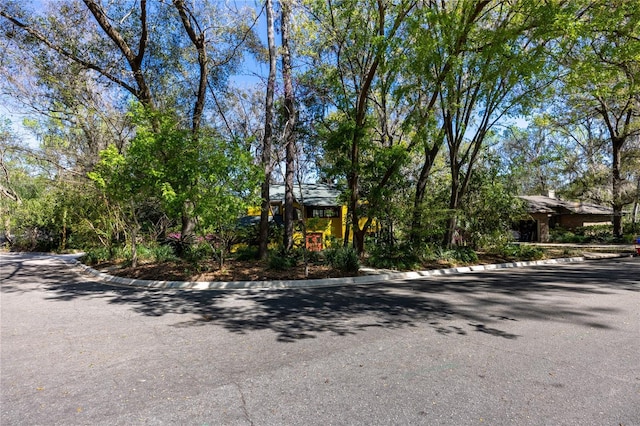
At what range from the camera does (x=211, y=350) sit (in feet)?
16.1

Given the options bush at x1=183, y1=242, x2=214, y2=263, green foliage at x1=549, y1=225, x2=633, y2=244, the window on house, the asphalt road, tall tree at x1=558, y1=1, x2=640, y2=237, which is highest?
tall tree at x1=558, y1=1, x2=640, y2=237

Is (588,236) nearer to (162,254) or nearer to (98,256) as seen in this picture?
(162,254)

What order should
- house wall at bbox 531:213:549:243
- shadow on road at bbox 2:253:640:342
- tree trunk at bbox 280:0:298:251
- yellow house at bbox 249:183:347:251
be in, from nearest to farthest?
shadow on road at bbox 2:253:640:342 → tree trunk at bbox 280:0:298:251 → yellow house at bbox 249:183:347:251 → house wall at bbox 531:213:549:243

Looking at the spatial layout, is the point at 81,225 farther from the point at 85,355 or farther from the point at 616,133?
the point at 616,133

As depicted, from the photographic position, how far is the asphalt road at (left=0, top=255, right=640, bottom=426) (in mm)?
3234

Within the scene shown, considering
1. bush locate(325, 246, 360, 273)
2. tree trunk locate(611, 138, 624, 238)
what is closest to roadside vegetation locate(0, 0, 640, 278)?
bush locate(325, 246, 360, 273)

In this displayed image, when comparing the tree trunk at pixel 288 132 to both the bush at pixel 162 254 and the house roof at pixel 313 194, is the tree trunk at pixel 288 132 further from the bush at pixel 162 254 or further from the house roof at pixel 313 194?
the house roof at pixel 313 194

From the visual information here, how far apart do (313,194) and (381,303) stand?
17.7m

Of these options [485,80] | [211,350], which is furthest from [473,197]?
[211,350]

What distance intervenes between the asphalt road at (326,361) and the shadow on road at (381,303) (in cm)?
5

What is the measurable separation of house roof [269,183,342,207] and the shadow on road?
40.7ft

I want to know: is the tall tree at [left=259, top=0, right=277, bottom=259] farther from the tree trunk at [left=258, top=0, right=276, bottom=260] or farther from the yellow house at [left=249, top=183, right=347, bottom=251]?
the yellow house at [left=249, top=183, right=347, bottom=251]

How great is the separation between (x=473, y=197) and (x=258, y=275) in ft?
41.1

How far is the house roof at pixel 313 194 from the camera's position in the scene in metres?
23.4
